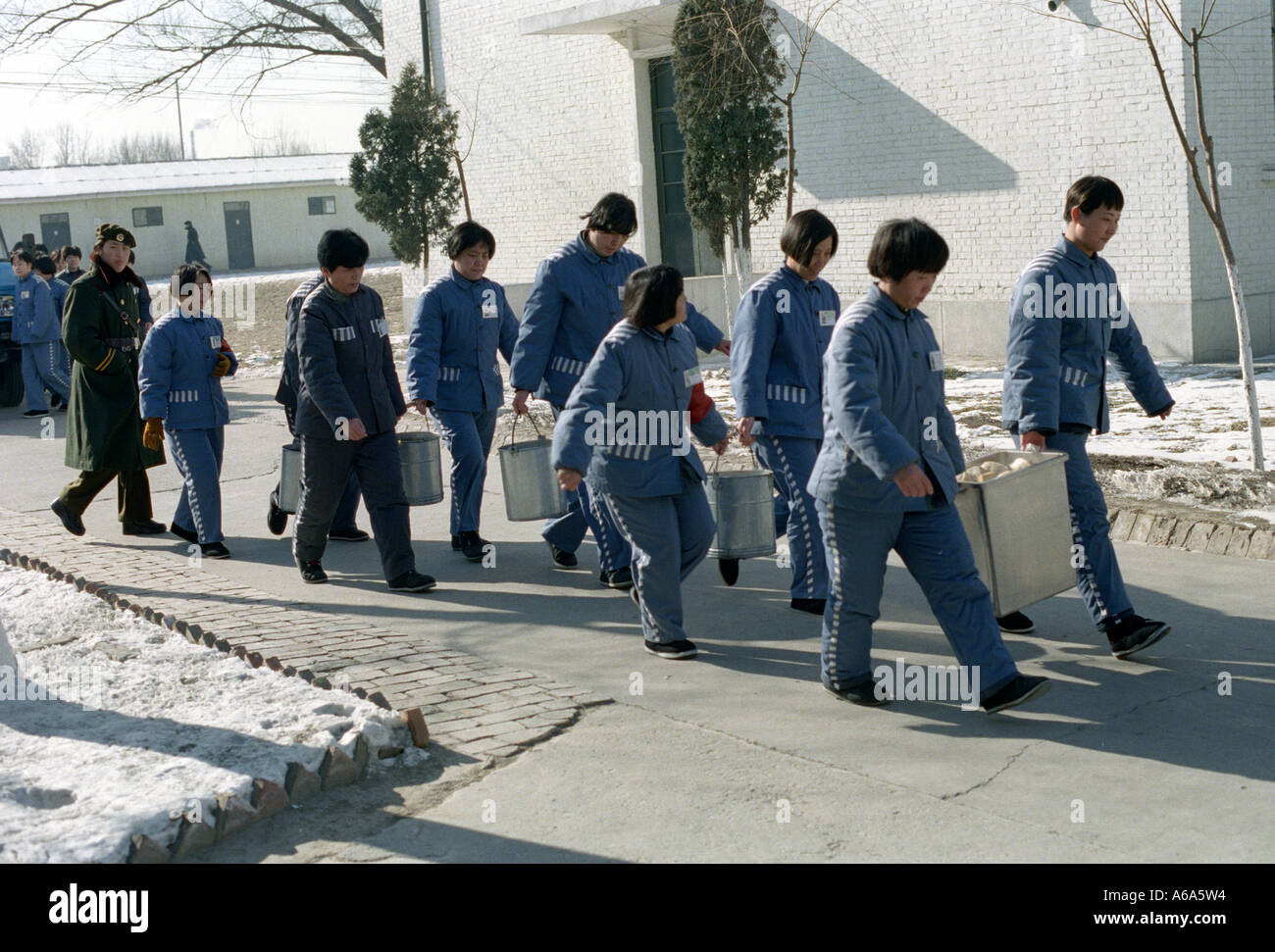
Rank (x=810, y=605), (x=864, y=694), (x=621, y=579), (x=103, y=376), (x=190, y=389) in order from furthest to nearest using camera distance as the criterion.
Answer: (x=103, y=376), (x=190, y=389), (x=621, y=579), (x=810, y=605), (x=864, y=694)

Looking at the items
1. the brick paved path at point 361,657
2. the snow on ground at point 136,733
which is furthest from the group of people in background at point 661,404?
the snow on ground at point 136,733

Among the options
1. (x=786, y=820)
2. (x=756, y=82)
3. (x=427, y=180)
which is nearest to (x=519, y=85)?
(x=427, y=180)

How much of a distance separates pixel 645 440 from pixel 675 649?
90cm

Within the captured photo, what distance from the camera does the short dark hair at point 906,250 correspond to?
17.4 ft

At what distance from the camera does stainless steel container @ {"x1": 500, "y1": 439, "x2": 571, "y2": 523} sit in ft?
26.2

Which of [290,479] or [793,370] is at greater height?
[793,370]

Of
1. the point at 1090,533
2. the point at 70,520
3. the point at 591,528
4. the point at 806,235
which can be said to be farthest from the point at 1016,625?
the point at 70,520

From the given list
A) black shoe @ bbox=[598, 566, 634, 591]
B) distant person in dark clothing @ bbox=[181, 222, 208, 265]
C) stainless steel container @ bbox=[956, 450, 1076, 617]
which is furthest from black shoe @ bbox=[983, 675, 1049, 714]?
distant person in dark clothing @ bbox=[181, 222, 208, 265]

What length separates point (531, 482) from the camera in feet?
26.5

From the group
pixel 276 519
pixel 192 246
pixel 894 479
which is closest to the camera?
pixel 894 479

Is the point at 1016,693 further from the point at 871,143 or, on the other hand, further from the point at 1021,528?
the point at 871,143

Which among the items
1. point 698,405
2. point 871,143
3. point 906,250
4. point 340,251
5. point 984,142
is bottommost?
point 698,405

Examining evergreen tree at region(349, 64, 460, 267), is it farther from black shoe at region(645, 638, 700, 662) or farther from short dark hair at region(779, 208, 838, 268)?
black shoe at region(645, 638, 700, 662)

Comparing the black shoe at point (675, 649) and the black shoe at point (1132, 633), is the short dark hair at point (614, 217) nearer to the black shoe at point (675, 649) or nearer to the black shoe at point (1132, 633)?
the black shoe at point (675, 649)
